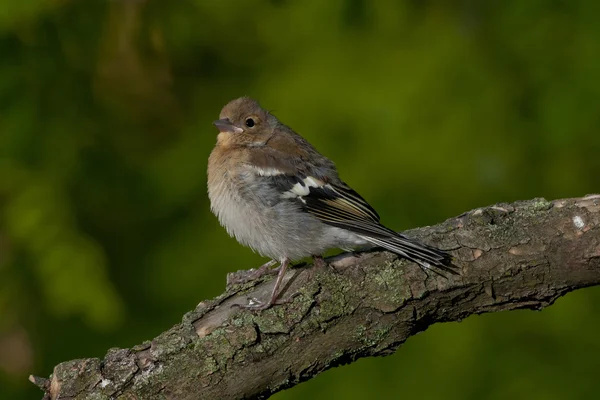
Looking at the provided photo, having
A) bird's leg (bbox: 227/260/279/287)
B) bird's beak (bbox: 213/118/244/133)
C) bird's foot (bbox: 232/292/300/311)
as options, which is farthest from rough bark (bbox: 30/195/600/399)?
bird's beak (bbox: 213/118/244/133)

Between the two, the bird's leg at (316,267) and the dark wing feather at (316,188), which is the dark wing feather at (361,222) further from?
the bird's leg at (316,267)

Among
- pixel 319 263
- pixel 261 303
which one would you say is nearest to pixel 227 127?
pixel 319 263

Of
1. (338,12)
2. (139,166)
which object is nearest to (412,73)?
(338,12)

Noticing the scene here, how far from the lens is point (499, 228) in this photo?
3949mm

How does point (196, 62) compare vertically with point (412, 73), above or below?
above

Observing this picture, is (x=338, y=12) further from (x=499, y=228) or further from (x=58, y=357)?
(x=58, y=357)

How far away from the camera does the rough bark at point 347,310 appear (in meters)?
3.52

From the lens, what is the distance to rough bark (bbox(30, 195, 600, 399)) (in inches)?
139

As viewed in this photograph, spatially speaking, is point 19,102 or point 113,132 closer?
point 19,102

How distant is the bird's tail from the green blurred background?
66.9 inches

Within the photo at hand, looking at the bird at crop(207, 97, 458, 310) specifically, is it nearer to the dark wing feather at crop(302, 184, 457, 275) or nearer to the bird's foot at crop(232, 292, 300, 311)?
the dark wing feather at crop(302, 184, 457, 275)

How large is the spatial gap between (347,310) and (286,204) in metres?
1.06

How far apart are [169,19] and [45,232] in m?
1.82

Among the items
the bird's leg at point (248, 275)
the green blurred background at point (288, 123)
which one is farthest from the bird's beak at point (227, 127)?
the bird's leg at point (248, 275)
